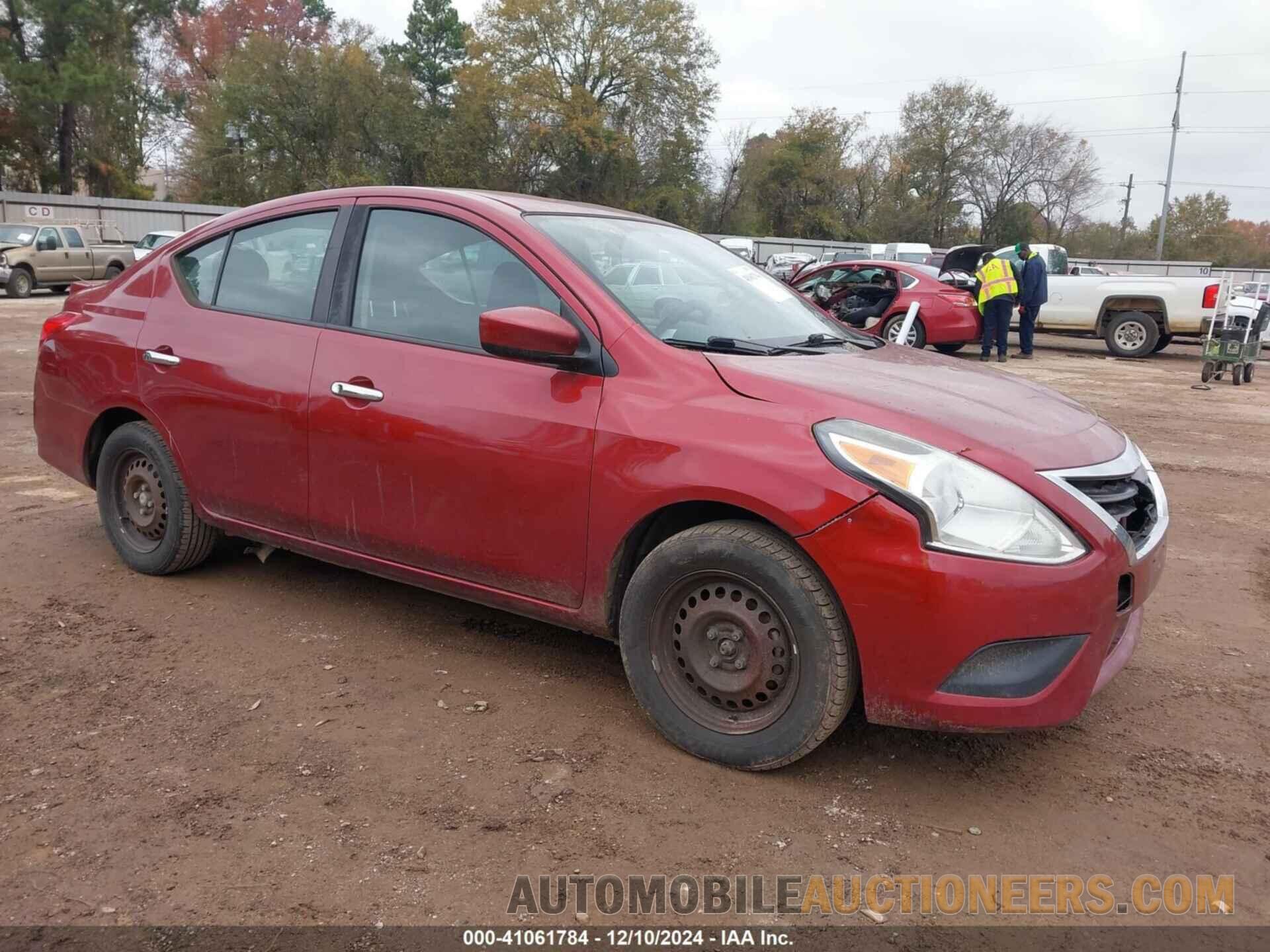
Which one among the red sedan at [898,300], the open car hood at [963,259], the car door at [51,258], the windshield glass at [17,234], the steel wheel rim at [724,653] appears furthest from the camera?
the car door at [51,258]

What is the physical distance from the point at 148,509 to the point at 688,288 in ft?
8.46

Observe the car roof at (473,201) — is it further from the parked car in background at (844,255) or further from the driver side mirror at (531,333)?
the parked car in background at (844,255)

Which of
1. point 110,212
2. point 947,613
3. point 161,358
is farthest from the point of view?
point 110,212

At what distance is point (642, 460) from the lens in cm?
292

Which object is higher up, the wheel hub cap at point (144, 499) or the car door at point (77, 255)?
the car door at point (77, 255)

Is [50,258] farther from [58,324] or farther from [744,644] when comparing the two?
[744,644]

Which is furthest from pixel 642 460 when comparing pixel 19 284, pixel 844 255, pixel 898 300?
pixel 844 255

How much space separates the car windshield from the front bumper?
0.98m

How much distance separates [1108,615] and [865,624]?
66 centimetres

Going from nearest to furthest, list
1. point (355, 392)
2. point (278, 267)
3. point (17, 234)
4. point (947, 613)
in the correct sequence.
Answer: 1. point (947, 613)
2. point (355, 392)
3. point (278, 267)
4. point (17, 234)

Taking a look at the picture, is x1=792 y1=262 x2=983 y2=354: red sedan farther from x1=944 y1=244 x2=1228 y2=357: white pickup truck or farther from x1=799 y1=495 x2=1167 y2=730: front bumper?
x1=799 y1=495 x2=1167 y2=730: front bumper

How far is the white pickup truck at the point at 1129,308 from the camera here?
51.5 ft

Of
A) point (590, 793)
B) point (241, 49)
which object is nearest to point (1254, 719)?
point (590, 793)

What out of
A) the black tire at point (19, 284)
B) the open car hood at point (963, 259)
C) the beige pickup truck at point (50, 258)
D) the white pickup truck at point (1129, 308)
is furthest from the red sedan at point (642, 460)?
the beige pickup truck at point (50, 258)
